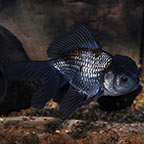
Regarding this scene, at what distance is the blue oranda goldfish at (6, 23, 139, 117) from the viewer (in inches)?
57.2

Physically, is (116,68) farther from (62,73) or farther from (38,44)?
(38,44)

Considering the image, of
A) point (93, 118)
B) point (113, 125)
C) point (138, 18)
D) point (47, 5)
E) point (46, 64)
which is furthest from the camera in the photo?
point (138, 18)

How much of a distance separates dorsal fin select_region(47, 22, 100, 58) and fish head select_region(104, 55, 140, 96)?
0.28 metres

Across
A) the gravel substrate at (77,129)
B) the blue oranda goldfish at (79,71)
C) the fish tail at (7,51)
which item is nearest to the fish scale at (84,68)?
the blue oranda goldfish at (79,71)

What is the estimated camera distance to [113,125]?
2396mm

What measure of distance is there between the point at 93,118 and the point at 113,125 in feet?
2.76

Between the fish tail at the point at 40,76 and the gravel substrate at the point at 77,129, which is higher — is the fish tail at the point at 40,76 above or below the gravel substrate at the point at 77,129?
above

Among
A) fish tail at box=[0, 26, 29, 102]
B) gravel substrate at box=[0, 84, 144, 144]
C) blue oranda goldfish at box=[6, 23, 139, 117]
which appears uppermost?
blue oranda goldfish at box=[6, 23, 139, 117]

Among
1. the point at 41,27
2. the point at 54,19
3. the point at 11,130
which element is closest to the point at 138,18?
the point at 54,19

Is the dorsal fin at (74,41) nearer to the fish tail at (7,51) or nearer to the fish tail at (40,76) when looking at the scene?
the fish tail at (40,76)

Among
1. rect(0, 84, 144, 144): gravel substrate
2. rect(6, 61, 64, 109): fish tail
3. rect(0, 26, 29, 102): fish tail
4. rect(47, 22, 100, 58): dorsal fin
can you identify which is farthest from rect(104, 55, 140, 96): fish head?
rect(0, 26, 29, 102): fish tail

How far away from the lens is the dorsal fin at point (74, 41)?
1665mm

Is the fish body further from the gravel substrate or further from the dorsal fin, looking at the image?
the gravel substrate

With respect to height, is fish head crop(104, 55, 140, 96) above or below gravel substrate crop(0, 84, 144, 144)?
above
